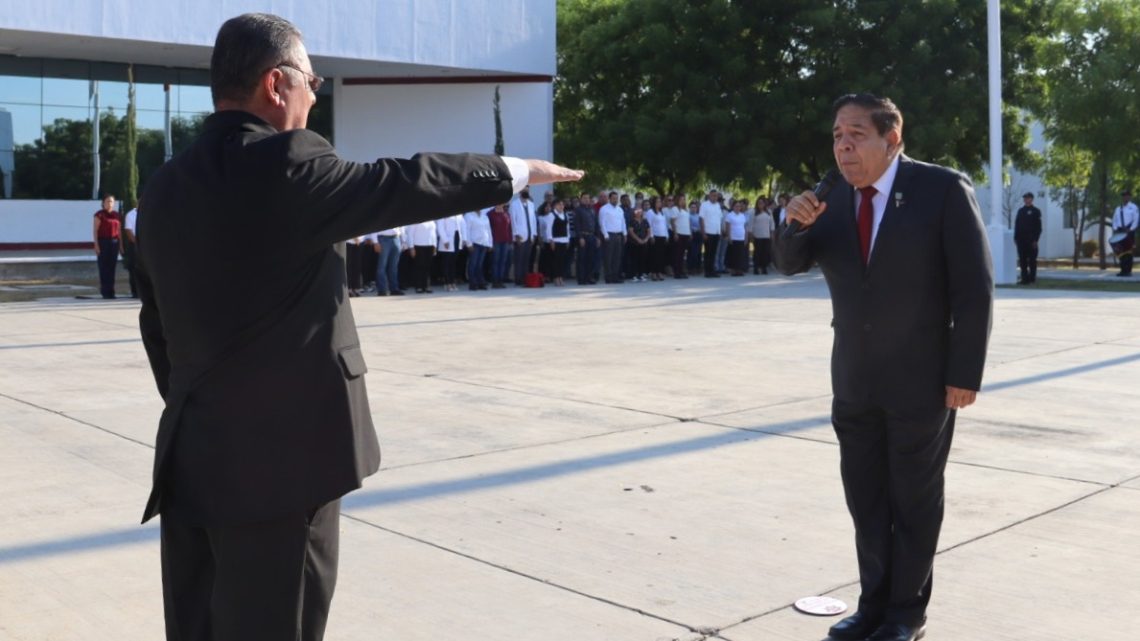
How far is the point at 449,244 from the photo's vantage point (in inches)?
848

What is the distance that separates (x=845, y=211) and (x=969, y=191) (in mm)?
426

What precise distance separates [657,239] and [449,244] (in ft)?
18.3

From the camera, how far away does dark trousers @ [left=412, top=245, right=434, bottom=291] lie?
20859 mm

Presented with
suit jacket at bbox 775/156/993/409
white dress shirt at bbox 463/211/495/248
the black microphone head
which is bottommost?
suit jacket at bbox 775/156/993/409

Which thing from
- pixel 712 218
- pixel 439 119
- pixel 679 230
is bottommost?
pixel 679 230

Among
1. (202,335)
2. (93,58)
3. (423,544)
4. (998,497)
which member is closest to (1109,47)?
(93,58)

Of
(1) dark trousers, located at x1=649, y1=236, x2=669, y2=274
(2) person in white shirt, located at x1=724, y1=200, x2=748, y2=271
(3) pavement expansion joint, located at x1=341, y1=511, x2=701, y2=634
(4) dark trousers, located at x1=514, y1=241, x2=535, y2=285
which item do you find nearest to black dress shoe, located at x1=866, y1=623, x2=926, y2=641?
(3) pavement expansion joint, located at x1=341, y1=511, x2=701, y2=634

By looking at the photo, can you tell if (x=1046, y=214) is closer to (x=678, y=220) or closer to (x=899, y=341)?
(x=678, y=220)

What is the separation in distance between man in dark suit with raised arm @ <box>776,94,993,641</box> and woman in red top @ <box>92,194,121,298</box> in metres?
17.6

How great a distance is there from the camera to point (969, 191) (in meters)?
4.09

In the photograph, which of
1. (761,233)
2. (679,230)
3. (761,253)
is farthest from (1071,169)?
(679,230)

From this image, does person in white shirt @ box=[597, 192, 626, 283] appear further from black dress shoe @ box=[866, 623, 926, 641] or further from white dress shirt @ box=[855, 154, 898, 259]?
black dress shoe @ box=[866, 623, 926, 641]

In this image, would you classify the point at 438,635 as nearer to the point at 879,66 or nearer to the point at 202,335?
the point at 202,335

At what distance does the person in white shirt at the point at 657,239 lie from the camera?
82.2 ft
